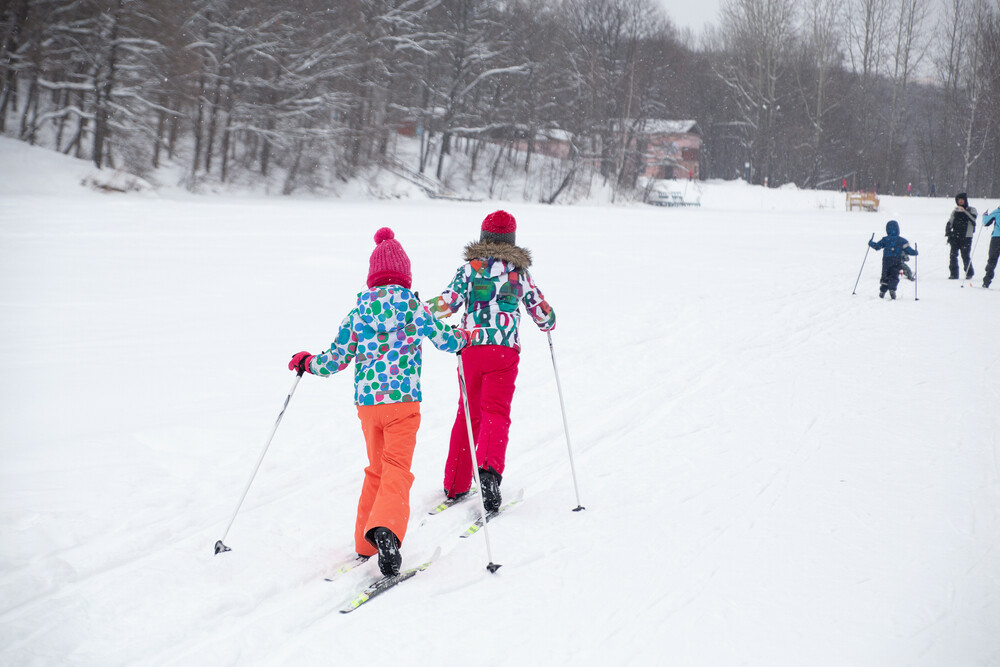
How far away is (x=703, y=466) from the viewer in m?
5.54

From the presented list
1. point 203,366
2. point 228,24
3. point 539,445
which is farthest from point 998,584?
point 228,24

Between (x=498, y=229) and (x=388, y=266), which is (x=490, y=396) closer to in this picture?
(x=498, y=229)

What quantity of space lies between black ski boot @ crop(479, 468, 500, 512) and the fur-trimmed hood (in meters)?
1.25

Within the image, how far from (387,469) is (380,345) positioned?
23.9 inches

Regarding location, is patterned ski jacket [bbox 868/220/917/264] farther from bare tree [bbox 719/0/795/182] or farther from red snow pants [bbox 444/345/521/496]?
bare tree [bbox 719/0/795/182]

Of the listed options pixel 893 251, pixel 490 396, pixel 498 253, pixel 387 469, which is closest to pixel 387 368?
pixel 387 469

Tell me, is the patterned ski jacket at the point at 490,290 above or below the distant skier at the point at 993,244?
below

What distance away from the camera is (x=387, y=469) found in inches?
147

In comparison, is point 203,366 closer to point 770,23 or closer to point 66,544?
point 66,544

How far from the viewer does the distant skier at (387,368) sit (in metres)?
3.69

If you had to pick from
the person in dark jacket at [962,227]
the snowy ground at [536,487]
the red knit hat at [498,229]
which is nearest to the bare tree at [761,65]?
the person in dark jacket at [962,227]

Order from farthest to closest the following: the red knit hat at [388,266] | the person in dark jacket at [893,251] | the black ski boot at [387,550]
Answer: the person in dark jacket at [893,251] → the red knit hat at [388,266] → the black ski boot at [387,550]

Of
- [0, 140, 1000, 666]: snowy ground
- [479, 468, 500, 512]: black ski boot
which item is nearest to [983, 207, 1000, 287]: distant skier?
[0, 140, 1000, 666]: snowy ground

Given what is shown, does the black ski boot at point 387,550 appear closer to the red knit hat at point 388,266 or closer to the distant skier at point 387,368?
the distant skier at point 387,368
